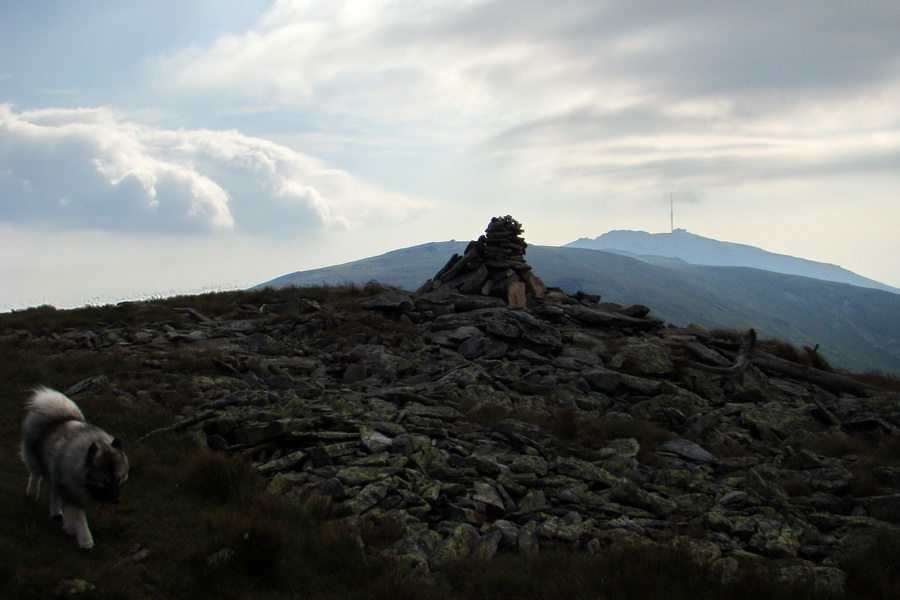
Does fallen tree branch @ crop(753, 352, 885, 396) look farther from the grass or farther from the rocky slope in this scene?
the grass

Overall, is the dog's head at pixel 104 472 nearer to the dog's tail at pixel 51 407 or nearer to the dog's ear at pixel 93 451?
the dog's ear at pixel 93 451

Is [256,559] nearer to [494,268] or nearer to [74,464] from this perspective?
[74,464]

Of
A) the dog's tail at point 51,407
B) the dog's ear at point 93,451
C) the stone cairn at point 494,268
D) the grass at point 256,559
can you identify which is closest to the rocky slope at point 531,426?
the grass at point 256,559

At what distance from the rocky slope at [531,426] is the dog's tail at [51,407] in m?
3.24

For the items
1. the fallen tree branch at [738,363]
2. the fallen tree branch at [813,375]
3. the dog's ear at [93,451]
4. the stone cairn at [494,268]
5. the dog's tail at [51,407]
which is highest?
the stone cairn at [494,268]

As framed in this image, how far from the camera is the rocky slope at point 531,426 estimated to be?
352 inches

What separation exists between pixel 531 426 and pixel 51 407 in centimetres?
950

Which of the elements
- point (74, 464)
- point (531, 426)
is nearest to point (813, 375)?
point (531, 426)

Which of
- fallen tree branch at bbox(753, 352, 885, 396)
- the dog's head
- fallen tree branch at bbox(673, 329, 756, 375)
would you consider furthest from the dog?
fallen tree branch at bbox(753, 352, 885, 396)

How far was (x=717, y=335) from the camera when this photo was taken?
2420cm

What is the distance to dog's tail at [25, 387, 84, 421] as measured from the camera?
7.61m

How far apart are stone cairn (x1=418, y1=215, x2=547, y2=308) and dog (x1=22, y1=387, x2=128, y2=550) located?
19903 millimetres

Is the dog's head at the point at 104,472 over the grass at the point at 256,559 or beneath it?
over

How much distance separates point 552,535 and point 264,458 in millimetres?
5565
